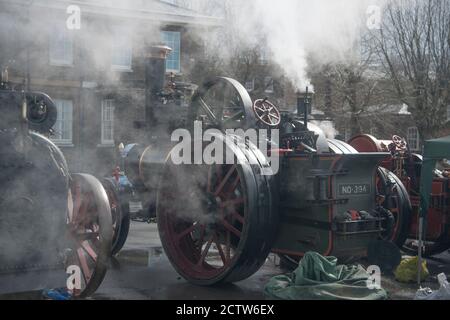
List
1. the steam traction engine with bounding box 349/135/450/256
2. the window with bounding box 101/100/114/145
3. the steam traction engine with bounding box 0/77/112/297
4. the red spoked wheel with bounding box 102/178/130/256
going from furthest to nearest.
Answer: the window with bounding box 101/100/114/145 → the steam traction engine with bounding box 349/135/450/256 → the red spoked wheel with bounding box 102/178/130/256 → the steam traction engine with bounding box 0/77/112/297

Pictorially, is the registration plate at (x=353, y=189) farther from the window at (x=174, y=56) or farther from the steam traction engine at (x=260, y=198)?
the window at (x=174, y=56)

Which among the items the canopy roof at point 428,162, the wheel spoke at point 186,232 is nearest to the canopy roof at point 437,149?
the canopy roof at point 428,162

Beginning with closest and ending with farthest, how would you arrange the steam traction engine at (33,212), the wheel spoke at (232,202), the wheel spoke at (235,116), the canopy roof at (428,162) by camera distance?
the steam traction engine at (33,212)
the wheel spoke at (232,202)
the wheel spoke at (235,116)
the canopy roof at (428,162)

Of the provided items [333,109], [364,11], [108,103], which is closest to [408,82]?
[333,109]

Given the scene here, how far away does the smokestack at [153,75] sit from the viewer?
7320 mm

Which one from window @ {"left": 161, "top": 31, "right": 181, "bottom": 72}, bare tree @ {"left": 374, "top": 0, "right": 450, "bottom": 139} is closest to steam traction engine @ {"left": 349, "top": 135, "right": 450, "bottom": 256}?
window @ {"left": 161, "top": 31, "right": 181, "bottom": 72}

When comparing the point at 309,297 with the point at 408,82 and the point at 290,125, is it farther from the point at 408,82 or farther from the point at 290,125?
the point at 408,82

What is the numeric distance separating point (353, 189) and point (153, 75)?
3.00 m

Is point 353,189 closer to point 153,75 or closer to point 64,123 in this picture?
point 153,75

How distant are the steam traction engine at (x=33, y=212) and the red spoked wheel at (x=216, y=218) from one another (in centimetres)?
140

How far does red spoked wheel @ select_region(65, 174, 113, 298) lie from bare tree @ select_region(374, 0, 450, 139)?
51.3 ft

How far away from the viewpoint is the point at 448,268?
7500mm

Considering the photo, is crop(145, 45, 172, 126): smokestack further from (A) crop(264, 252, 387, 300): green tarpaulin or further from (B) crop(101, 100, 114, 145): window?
(B) crop(101, 100, 114, 145): window

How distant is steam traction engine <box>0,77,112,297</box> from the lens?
4211 millimetres
